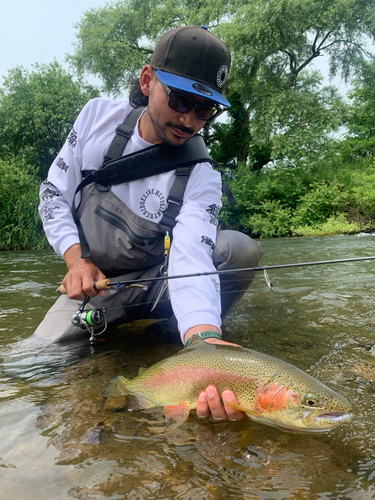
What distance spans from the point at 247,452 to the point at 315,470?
0.24 meters

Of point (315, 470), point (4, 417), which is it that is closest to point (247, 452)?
point (315, 470)

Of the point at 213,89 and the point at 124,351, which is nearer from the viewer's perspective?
the point at 213,89

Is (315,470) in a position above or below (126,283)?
below

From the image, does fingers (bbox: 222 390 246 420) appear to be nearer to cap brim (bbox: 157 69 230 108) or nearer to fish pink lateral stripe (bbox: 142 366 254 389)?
fish pink lateral stripe (bbox: 142 366 254 389)

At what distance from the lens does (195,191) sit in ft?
8.77

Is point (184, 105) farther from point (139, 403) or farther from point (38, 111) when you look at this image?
point (38, 111)

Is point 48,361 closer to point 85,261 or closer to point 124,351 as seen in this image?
point 124,351

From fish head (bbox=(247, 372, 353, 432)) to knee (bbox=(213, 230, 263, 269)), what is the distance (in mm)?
1357

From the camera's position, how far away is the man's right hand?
228 centimetres

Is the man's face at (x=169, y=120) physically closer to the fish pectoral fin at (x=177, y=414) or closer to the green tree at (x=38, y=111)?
the fish pectoral fin at (x=177, y=414)

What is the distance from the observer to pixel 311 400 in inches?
54.7

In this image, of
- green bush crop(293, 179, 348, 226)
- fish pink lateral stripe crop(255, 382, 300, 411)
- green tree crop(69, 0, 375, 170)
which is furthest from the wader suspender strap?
green tree crop(69, 0, 375, 170)

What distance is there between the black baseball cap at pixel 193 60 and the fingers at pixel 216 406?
1.66m

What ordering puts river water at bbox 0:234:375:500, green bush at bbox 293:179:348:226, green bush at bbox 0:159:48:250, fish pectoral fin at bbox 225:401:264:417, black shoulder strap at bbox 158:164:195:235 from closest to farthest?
river water at bbox 0:234:375:500
fish pectoral fin at bbox 225:401:264:417
black shoulder strap at bbox 158:164:195:235
green bush at bbox 0:159:48:250
green bush at bbox 293:179:348:226
